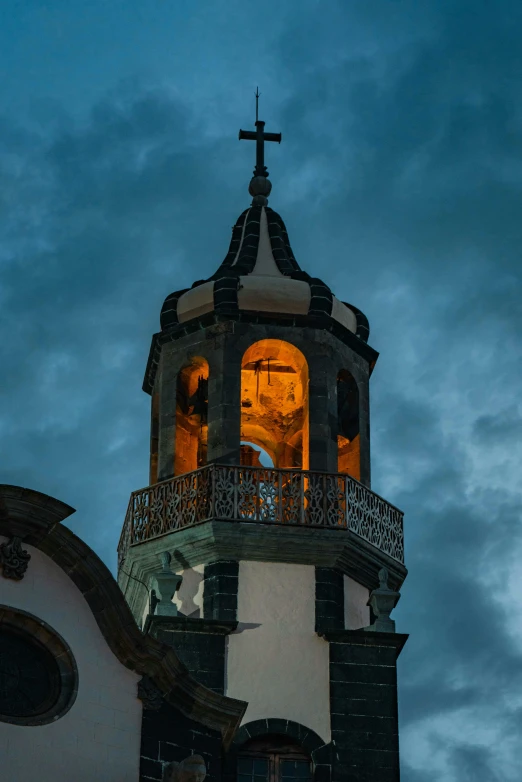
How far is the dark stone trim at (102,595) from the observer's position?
33.0m

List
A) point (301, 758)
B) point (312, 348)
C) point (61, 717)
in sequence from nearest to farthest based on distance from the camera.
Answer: point (61, 717) < point (301, 758) < point (312, 348)

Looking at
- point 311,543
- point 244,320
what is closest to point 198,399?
point 244,320

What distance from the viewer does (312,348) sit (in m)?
40.6

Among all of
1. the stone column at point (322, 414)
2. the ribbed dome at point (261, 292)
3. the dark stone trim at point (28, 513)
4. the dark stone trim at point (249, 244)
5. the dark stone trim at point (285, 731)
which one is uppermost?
the dark stone trim at point (249, 244)

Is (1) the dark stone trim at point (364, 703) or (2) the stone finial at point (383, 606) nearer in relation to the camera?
(1) the dark stone trim at point (364, 703)

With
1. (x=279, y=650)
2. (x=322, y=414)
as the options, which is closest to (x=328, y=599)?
(x=279, y=650)

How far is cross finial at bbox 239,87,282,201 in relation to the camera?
44.6 meters

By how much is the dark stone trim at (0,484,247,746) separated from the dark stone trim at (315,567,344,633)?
3963mm

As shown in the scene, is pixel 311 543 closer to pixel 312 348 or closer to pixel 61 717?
pixel 312 348

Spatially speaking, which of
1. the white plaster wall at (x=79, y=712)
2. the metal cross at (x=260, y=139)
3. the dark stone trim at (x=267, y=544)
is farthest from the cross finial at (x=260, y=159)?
the white plaster wall at (x=79, y=712)

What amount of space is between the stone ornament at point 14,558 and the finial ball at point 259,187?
13.5m

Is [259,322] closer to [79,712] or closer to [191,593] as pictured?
[191,593]

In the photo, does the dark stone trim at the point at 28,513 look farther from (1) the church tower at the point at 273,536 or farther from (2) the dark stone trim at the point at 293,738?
(2) the dark stone trim at the point at 293,738

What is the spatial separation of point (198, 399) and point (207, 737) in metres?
8.94
